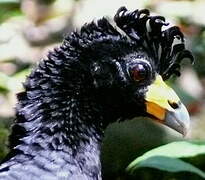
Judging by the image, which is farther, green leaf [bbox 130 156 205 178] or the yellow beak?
green leaf [bbox 130 156 205 178]

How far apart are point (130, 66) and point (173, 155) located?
1.03 metres

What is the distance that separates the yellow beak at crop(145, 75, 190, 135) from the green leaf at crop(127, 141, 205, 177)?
840 mm

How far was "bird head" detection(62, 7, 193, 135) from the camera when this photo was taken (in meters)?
4.53

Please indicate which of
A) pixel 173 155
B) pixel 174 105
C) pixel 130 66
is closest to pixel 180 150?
pixel 173 155

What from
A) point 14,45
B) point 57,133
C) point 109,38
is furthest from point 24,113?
point 14,45

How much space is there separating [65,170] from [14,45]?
3.21 metres

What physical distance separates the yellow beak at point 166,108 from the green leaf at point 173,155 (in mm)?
840

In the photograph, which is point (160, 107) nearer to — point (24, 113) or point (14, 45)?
point (24, 113)

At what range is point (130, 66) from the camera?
4562 millimetres

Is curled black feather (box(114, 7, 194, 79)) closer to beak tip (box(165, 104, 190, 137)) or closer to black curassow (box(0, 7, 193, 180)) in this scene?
black curassow (box(0, 7, 193, 180))

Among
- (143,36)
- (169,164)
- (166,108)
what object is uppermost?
(143,36)

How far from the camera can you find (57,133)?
452 cm

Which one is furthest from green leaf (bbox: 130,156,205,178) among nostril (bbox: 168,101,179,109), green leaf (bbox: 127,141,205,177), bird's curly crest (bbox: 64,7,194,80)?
nostril (bbox: 168,101,179,109)

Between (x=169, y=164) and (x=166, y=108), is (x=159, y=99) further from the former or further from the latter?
(x=169, y=164)
